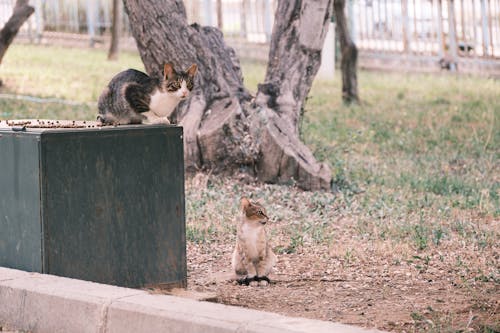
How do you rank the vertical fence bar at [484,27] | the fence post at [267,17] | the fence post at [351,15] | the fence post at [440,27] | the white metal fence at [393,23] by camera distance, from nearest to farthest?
1. the vertical fence bar at [484,27]
2. the white metal fence at [393,23]
3. the fence post at [440,27]
4. the fence post at [351,15]
5. the fence post at [267,17]

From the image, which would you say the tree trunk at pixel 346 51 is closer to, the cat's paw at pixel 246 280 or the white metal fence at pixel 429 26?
the white metal fence at pixel 429 26

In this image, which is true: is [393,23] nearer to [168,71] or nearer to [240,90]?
[240,90]

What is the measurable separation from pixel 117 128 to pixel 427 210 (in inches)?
172

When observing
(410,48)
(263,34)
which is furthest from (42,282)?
(263,34)

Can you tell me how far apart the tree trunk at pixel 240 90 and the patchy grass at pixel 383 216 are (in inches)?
10.8

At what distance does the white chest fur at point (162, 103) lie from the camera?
7.24 meters

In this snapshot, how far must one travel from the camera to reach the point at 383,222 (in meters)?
9.40

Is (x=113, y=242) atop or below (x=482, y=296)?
atop

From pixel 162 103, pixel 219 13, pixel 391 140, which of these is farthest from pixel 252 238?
pixel 219 13

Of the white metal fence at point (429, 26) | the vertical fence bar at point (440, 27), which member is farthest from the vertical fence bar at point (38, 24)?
the vertical fence bar at point (440, 27)

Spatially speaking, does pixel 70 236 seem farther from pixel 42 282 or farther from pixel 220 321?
pixel 220 321

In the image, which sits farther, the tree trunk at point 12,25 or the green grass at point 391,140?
the tree trunk at point 12,25

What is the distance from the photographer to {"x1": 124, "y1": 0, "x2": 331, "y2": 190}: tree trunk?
36.2 ft

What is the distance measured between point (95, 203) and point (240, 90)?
17.8 ft
